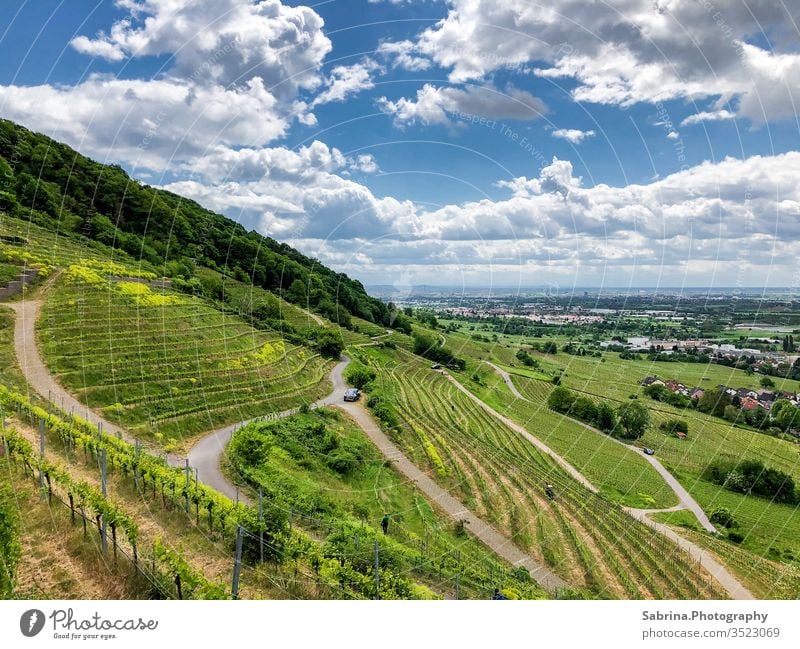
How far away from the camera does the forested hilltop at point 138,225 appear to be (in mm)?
37312

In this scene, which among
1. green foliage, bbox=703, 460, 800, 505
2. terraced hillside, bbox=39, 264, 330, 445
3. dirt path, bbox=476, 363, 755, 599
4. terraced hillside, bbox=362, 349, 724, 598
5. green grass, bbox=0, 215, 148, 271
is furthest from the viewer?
green foliage, bbox=703, 460, 800, 505

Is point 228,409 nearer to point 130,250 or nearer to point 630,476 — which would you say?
point 630,476

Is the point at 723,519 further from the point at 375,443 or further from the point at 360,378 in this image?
the point at 360,378

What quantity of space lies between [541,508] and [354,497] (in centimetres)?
693

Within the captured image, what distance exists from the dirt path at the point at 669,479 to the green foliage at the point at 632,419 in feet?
3.58

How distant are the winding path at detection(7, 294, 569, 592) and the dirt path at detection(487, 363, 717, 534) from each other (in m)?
13.9

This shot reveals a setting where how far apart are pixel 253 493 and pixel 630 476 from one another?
2533 cm

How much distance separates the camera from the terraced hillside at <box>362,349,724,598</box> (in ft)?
43.7

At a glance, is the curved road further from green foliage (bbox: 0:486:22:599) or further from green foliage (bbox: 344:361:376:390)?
green foliage (bbox: 0:486:22:599)

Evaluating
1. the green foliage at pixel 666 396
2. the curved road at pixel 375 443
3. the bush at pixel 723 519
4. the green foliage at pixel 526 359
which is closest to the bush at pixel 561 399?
the green foliage at pixel 526 359

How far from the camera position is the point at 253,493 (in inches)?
463

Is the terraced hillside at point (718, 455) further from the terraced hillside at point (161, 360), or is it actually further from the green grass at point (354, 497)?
the terraced hillside at point (161, 360)

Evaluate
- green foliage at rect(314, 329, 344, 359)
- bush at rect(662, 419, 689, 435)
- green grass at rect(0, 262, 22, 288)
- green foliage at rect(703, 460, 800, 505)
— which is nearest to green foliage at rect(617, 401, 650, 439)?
bush at rect(662, 419, 689, 435)

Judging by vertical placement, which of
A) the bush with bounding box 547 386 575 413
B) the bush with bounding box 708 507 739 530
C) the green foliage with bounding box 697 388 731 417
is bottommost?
the bush with bounding box 708 507 739 530
